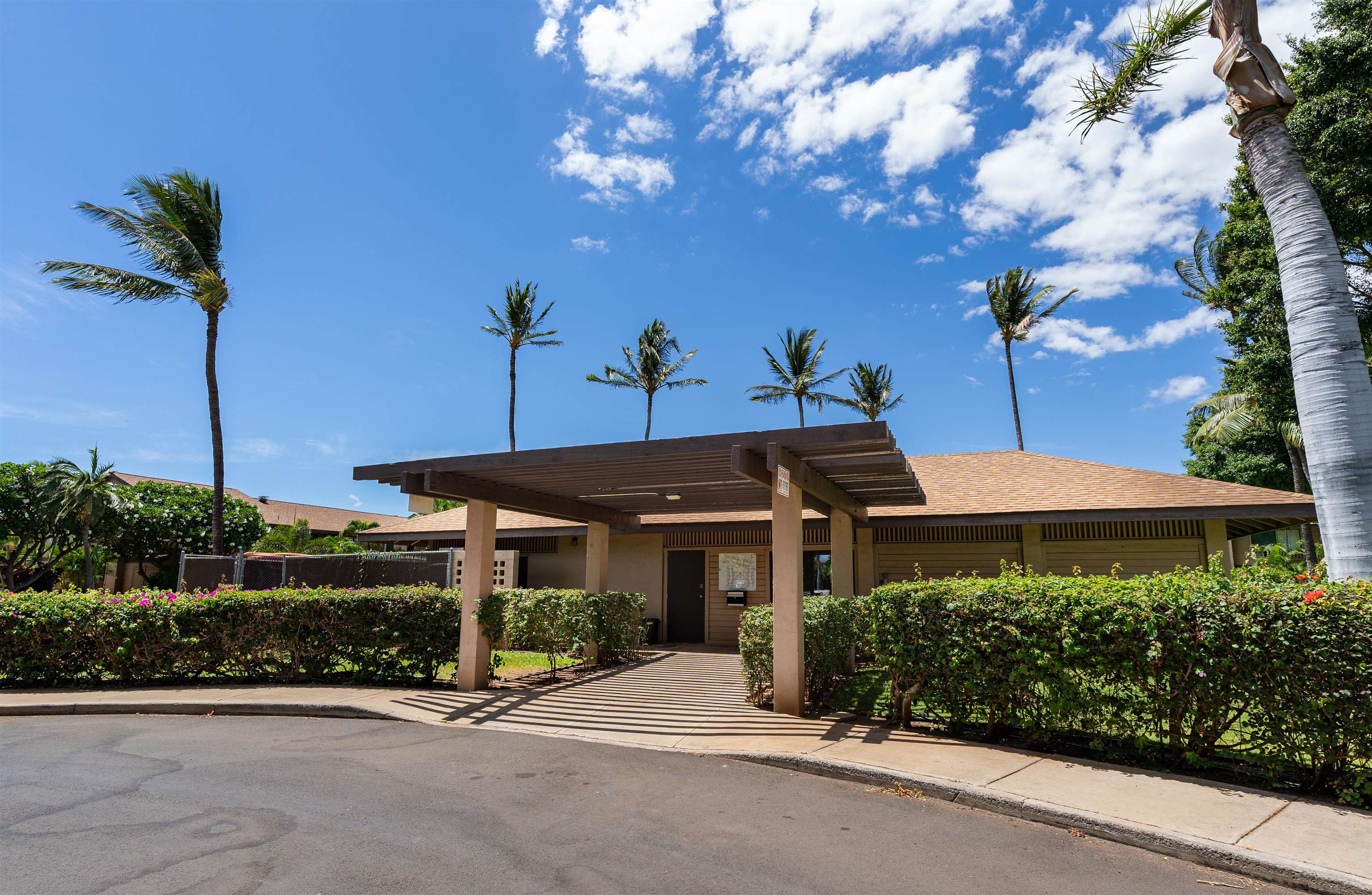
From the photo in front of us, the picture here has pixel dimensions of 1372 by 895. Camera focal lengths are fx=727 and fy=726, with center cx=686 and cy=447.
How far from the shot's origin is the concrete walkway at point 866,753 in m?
4.27

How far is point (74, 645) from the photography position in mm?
10648

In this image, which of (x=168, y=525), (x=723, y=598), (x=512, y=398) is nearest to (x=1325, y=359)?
(x=723, y=598)

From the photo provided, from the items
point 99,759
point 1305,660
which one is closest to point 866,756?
point 1305,660

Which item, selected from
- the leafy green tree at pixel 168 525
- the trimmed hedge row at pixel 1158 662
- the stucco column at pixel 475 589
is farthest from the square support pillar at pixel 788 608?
the leafy green tree at pixel 168 525

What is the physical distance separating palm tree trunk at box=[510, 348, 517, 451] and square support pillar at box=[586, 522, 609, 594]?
24.1 m

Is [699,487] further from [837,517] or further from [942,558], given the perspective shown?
[942,558]

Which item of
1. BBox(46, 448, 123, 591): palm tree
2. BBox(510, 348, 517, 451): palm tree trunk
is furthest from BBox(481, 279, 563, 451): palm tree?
BBox(46, 448, 123, 591): palm tree

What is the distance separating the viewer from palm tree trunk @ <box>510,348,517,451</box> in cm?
3666

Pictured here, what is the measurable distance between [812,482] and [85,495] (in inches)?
1247

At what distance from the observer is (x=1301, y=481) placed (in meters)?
27.5

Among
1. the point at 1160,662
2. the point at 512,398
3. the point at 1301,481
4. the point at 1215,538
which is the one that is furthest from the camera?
the point at 512,398

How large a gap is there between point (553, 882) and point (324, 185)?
601 inches

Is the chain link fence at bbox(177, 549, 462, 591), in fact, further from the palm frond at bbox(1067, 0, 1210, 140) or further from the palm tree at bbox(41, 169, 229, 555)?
the palm frond at bbox(1067, 0, 1210, 140)

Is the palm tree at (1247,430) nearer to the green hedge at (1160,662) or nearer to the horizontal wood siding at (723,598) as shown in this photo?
the horizontal wood siding at (723,598)
